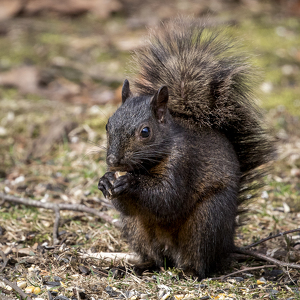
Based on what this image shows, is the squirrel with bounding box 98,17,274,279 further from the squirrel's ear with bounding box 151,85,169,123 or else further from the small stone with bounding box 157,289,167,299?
the small stone with bounding box 157,289,167,299

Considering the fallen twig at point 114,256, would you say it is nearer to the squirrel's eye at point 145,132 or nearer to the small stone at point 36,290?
Result: the small stone at point 36,290

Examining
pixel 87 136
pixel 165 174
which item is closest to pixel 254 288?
pixel 165 174

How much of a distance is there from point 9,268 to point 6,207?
3.20 feet

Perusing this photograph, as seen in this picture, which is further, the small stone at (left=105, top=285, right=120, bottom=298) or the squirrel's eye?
the squirrel's eye

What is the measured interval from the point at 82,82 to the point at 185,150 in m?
4.14

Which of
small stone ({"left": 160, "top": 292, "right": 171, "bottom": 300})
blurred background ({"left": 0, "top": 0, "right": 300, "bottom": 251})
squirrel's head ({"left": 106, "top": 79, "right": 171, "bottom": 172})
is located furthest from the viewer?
blurred background ({"left": 0, "top": 0, "right": 300, "bottom": 251})

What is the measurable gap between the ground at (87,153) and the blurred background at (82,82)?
2 centimetres

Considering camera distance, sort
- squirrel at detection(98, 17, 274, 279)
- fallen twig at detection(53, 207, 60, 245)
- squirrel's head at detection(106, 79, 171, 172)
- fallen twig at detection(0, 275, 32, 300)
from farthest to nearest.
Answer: fallen twig at detection(53, 207, 60, 245) → squirrel at detection(98, 17, 274, 279) → squirrel's head at detection(106, 79, 171, 172) → fallen twig at detection(0, 275, 32, 300)

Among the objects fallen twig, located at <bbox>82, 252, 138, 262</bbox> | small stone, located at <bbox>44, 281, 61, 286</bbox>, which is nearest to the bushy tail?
fallen twig, located at <bbox>82, 252, 138, 262</bbox>

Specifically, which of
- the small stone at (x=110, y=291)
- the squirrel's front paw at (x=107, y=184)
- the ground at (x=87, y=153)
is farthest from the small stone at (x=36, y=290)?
the squirrel's front paw at (x=107, y=184)

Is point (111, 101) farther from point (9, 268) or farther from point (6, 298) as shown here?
point (6, 298)

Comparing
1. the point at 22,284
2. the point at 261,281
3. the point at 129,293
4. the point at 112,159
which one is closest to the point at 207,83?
the point at 112,159

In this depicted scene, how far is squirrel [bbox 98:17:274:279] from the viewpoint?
2.73 meters

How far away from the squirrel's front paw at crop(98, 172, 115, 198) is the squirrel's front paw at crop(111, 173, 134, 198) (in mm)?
39
